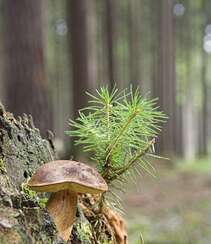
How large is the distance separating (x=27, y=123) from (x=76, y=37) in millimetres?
9774

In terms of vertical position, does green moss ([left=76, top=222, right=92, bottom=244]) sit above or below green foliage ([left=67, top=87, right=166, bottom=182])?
below

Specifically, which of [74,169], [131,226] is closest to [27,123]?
[74,169]

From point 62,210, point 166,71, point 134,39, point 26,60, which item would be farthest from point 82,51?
point 62,210

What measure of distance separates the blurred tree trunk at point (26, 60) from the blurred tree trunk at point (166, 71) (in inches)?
396

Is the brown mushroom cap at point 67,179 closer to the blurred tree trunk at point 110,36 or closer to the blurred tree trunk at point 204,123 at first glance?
the blurred tree trunk at point 110,36

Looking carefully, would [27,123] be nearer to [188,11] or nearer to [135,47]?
[135,47]

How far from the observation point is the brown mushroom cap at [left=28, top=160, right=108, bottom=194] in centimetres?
97

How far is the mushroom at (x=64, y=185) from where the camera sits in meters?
0.97

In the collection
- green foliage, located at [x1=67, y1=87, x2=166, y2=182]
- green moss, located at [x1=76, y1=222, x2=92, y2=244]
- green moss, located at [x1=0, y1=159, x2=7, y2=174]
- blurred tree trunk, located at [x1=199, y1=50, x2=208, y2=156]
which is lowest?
blurred tree trunk, located at [x1=199, y1=50, x2=208, y2=156]

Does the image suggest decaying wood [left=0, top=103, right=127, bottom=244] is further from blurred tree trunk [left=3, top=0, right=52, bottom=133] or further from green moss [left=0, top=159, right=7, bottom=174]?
blurred tree trunk [left=3, top=0, right=52, bottom=133]

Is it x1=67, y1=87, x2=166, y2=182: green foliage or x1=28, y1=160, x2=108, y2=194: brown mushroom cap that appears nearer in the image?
x1=28, y1=160, x2=108, y2=194: brown mushroom cap

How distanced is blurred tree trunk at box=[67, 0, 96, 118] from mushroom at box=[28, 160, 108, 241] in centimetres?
961

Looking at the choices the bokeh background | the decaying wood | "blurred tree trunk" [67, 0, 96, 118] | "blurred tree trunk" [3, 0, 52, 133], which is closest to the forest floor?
the bokeh background

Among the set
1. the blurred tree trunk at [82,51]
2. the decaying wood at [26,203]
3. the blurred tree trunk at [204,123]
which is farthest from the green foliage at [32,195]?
the blurred tree trunk at [204,123]
